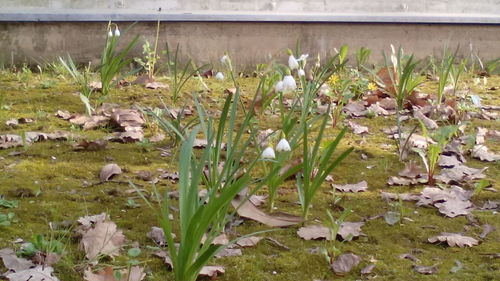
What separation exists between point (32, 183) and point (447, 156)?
1.92 m

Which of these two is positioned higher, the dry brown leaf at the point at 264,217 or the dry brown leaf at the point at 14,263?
the dry brown leaf at the point at 264,217

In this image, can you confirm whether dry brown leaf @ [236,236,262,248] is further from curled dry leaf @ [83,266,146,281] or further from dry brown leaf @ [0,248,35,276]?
dry brown leaf @ [0,248,35,276]

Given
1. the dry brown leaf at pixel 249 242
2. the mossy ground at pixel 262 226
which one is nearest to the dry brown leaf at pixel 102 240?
the mossy ground at pixel 262 226

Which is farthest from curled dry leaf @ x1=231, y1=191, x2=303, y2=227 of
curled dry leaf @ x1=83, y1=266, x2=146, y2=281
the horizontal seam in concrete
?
the horizontal seam in concrete

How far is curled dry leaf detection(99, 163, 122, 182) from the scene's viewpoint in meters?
3.03

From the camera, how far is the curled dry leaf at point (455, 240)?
97.9 inches

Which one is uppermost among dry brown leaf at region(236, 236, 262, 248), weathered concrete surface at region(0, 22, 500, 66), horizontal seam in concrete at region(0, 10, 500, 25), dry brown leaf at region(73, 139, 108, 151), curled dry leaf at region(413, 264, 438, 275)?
horizontal seam in concrete at region(0, 10, 500, 25)

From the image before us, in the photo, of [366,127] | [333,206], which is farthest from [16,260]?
[366,127]

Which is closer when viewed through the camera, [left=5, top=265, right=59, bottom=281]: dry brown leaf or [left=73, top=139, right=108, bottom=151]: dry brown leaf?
[left=5, top=265, right=59, bottom=281]: dry brown leaf

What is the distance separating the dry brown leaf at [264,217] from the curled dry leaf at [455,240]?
18.9 inches

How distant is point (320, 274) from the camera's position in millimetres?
2254

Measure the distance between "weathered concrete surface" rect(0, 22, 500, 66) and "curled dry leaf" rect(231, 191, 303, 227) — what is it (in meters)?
3.19

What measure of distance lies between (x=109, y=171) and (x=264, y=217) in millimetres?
802

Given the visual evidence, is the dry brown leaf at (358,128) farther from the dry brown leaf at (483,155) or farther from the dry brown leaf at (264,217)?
the dry brown leaf at (264,217)
